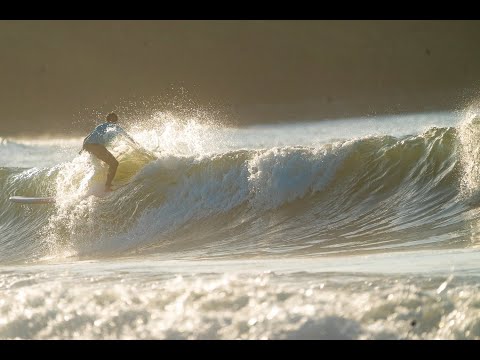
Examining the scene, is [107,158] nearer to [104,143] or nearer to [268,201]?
[104,143]

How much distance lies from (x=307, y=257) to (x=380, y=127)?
65.7 feet

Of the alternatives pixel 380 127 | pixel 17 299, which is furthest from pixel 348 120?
pixel 17 299

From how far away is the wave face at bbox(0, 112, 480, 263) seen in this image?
28.8 ft

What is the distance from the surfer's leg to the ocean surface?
0.22 meters

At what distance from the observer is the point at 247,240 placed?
910 cm

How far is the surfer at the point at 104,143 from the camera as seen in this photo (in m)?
11.8

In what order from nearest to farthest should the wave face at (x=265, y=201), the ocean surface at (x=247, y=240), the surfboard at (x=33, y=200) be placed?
the ocean surface at (x=247, y=240)
the wave face at (x=265, y=201)
the surfboard at (x=33, y=200)

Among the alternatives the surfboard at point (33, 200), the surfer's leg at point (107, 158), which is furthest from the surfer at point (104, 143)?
the surfboard at point (33, 200)

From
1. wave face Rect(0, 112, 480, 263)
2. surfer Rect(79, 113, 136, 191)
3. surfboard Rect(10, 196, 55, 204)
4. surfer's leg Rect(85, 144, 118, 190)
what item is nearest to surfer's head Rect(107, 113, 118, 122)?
surfer Rect(79, 113, 136, 191)

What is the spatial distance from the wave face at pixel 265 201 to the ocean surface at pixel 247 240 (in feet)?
0.09

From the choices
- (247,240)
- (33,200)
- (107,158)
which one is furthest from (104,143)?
(247,240)

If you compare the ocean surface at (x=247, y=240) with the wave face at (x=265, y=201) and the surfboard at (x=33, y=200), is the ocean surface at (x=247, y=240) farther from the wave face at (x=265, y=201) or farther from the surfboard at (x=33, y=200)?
the surfboard at (x=33, y=200)

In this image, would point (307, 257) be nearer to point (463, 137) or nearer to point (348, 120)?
point (463, 137)

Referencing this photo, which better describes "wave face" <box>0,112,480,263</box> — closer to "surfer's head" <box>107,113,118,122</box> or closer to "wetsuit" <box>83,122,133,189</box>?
"wetsuit" <box>83,122,133,189</box>
